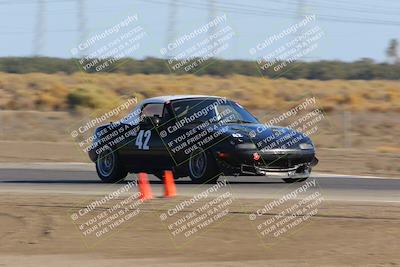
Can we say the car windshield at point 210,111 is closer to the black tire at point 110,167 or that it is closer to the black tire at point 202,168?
the black tire at point 202,168

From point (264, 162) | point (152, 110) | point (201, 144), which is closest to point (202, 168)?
point (201, 144)

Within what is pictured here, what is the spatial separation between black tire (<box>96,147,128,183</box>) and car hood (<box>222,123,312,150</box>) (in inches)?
98.2

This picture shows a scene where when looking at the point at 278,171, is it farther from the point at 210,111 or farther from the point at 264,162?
the point at 210,111

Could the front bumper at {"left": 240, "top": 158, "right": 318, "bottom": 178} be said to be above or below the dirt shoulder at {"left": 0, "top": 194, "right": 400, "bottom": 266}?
below

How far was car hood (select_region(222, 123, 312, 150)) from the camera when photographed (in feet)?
58.1

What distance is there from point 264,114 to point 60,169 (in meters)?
18.7

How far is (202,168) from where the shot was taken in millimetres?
17922

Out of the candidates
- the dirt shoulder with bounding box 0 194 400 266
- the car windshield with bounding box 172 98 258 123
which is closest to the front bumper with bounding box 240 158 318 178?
the car windshield with bounding box 172 98 258 123

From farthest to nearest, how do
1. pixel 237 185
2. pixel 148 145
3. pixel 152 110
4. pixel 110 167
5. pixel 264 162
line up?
1. pixel 110 167
2. pixel 152 110
3. pixel 148 145
4. pixel 237 185
5. pixel 264 162

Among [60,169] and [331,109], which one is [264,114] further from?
[60,169]

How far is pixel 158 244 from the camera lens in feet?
39.1

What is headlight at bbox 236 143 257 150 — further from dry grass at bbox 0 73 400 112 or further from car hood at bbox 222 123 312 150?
dry grass at bbox 0 73 400 112

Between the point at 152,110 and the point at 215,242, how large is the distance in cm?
721

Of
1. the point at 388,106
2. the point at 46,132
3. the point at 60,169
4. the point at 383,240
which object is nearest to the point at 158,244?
the point at 383,240
